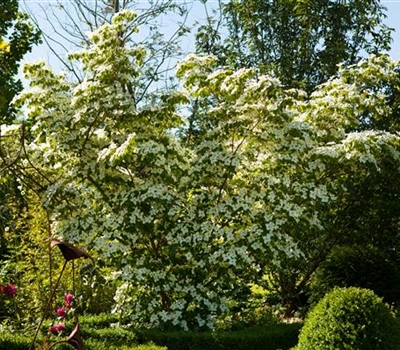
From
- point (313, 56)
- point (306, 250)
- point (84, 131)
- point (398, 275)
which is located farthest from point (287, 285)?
point (313, 56)

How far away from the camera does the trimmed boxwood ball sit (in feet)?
14.1

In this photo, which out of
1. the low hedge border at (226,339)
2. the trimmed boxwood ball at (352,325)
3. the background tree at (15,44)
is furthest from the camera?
the background tree at (15,44)

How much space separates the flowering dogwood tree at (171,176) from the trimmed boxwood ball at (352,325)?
1845 millimetres

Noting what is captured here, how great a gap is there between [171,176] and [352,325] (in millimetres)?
2713

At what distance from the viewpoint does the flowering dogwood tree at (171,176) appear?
6.38 meters

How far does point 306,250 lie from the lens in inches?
332

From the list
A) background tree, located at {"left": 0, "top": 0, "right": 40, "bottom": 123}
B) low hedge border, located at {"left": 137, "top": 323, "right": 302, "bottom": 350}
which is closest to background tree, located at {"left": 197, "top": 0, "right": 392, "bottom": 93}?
background tree, located at {"left": 0, "top": 0, "right": 40, "bottom": 123}

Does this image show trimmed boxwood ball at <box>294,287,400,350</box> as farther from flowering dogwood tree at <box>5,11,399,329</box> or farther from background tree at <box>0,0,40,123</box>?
background tree at <box>0,0,40,123</box>

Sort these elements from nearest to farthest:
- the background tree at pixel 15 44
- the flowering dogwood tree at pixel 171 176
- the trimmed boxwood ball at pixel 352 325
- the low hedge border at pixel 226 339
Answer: the trimmed boxwood ball at pixel 352 325 < the low hedge border at pixel 226 339 < the flowering dogwood tree at pixel 171 176 < the background tree at pixel 15 44

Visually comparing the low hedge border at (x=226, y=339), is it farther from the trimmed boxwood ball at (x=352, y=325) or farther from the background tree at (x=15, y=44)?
the background tree at (x=15, y=44)

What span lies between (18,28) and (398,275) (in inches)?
376

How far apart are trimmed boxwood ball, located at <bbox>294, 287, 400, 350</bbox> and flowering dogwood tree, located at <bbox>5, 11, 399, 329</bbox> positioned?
6.05ft

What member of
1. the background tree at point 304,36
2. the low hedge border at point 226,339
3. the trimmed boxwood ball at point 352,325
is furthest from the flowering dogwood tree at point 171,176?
the background tree at point 304,36

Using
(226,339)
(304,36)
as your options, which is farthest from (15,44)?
(226,339)
